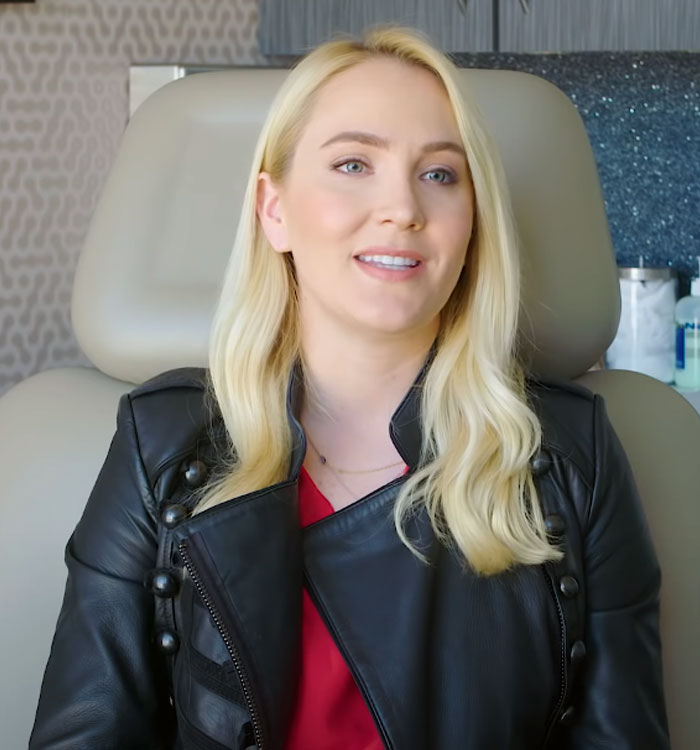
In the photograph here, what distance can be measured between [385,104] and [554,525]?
449 millimetres

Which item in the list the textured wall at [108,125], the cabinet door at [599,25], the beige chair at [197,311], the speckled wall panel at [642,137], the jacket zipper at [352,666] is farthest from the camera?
the speckled wall panel at [642,137]

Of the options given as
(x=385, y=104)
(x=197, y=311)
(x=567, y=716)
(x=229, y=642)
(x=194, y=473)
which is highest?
(x=385, y=104)

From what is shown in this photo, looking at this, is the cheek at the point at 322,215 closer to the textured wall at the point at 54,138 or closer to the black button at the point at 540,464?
the black button at the point at 540,464

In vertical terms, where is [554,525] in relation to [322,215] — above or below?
below

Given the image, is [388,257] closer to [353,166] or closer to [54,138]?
[353,166]

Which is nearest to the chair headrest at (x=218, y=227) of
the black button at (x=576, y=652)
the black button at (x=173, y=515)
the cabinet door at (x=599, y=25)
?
the black button at (x=173, y=515)

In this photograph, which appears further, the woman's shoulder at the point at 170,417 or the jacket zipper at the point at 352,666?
the woman's shoulder at the point at 170,417

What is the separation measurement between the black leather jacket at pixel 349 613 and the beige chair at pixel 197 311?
3.6 inches

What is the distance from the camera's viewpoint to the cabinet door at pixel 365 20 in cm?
218

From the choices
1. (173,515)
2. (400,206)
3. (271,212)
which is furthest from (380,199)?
(173,515)

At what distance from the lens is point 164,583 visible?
3.78 ft

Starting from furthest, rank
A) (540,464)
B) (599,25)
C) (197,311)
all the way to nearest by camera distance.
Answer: (599,25) < (197,311) < (540,464)

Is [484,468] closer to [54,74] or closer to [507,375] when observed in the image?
[507,375]

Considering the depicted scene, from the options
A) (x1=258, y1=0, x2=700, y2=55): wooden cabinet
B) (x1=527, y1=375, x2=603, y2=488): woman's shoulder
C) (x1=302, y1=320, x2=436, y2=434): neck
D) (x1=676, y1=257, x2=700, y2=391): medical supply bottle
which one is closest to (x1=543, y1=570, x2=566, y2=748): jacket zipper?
(x1=527, y1=375, x2=603, y2=488): woman's shoulder
